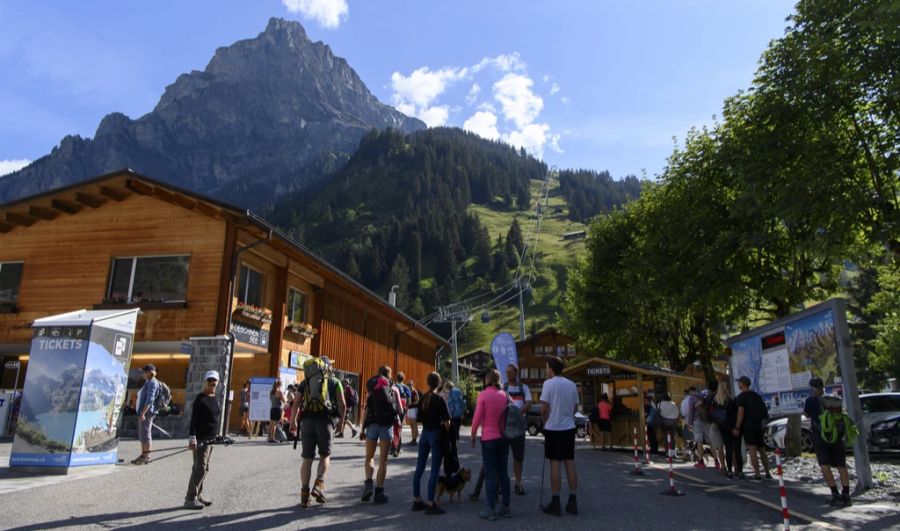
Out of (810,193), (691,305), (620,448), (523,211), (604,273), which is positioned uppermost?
(523,211)

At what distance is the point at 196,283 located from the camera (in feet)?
62.5

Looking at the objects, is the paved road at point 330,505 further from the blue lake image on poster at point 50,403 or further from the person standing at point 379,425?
the blue lake image on poster at point 50,403

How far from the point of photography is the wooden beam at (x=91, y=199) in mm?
20781

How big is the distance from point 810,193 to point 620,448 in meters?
11.7

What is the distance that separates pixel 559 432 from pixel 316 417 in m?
3.14

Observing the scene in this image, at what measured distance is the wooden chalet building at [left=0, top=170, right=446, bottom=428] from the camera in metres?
19.0

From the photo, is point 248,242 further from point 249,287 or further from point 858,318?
point 858,318

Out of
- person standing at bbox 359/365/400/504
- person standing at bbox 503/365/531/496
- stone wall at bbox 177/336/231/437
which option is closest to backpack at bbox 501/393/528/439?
person standing at bbox 503/365/531/496

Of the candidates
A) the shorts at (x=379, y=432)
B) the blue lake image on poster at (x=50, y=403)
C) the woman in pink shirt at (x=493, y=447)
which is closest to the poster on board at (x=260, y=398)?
the blue lake image on poster at (x=50, y=403)

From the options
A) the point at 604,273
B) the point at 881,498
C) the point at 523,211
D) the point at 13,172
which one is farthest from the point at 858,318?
the point at 13,172

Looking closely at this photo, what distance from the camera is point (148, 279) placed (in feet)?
65.0

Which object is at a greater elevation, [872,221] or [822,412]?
[872,221]

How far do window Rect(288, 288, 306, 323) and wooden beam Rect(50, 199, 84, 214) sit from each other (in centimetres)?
835

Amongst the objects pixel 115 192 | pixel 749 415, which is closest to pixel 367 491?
pixel 749 415
